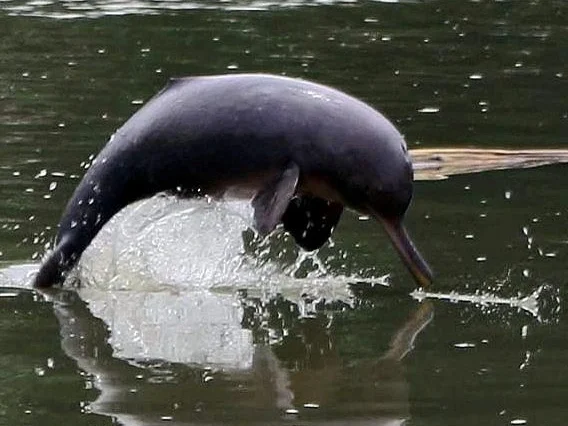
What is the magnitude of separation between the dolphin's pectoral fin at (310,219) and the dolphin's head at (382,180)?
315 millimetres

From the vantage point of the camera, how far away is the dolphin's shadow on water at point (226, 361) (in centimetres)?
681

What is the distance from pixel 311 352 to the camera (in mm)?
7797

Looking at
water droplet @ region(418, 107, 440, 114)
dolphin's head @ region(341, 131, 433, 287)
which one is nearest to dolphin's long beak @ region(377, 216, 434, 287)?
dolphin's head @ region(341, 131, 433, 287)

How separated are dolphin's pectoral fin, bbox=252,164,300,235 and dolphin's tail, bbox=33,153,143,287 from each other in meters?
0.71

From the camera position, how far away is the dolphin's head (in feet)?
26.9

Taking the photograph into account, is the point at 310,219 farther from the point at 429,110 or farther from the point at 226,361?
the point at 429,110

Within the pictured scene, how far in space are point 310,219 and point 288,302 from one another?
1.41ft

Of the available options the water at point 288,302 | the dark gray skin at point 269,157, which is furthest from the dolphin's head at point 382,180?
the water at point 288,302

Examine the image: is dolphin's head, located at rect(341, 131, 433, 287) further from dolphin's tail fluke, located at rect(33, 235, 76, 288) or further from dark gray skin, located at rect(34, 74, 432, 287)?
dolphin's tail fluke, located at rect(33, 235, 76, 288)

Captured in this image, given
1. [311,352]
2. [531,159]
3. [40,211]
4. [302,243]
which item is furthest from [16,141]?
[311,352]

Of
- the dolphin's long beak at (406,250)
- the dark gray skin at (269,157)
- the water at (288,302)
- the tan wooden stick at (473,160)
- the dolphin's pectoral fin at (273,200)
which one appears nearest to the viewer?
the water at (288,302)

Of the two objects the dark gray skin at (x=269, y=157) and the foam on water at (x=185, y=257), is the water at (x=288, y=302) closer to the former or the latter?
the foam on water at (x=185, y=257)

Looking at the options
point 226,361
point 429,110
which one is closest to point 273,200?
point 226,361

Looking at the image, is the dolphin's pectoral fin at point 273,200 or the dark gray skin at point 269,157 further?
the dark gray skin at point 269,157
